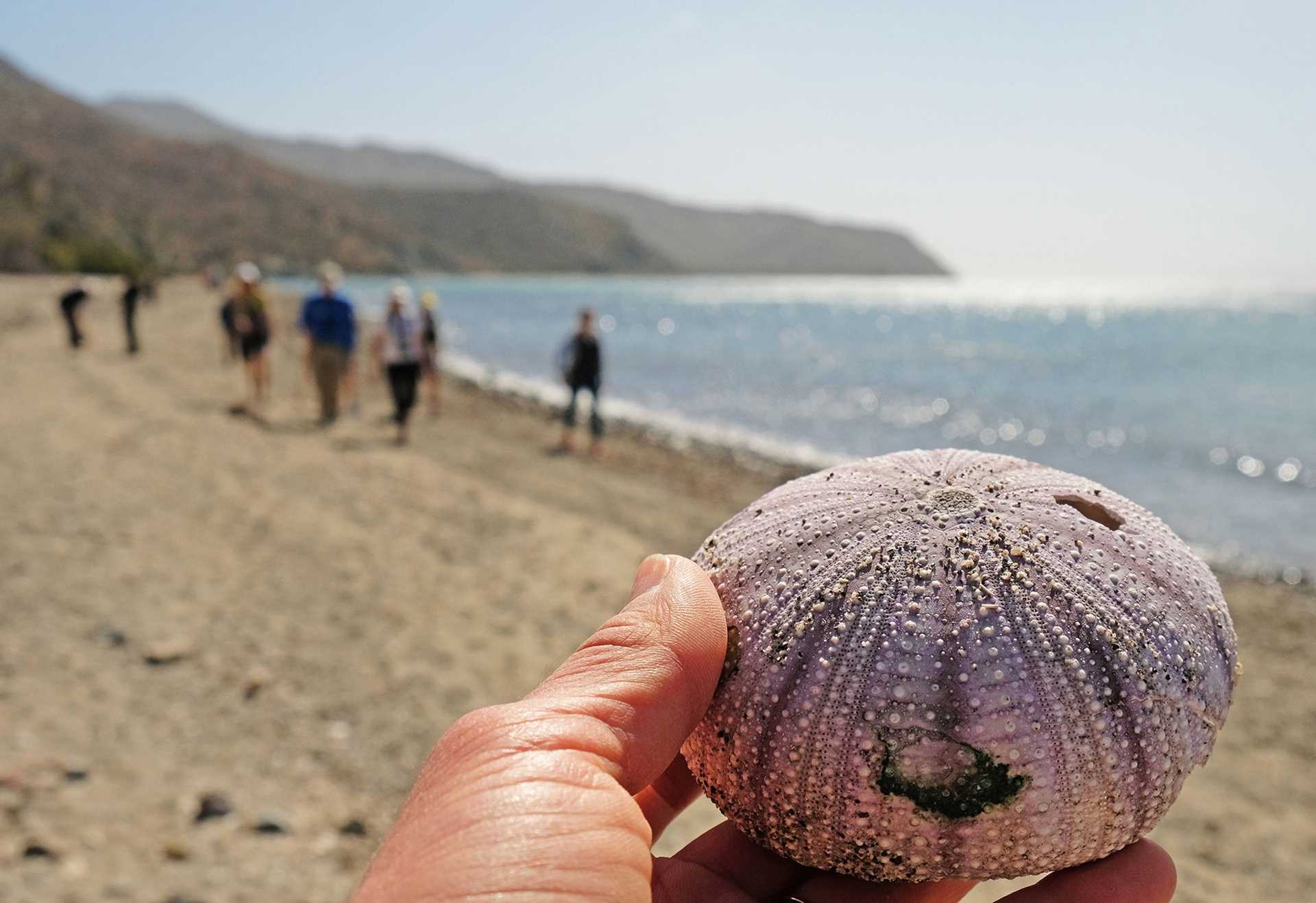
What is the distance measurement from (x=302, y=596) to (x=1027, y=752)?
654cm

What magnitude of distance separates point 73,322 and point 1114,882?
24.3 m

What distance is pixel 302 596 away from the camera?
737 cm

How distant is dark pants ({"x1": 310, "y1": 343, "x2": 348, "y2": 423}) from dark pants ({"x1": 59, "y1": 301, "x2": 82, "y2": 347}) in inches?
393

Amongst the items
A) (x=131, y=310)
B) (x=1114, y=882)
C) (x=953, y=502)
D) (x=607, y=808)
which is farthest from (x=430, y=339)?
(x=1114, y=882)

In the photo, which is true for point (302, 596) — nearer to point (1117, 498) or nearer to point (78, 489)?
point (78, 489)

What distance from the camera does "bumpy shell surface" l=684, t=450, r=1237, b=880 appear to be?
6.44ft

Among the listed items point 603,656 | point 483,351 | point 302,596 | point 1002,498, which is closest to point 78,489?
point 302,596

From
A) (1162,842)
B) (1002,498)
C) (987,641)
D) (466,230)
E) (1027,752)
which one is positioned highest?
(466,230)

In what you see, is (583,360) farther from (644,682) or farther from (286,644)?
(644,682)

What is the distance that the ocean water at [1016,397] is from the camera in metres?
17.9

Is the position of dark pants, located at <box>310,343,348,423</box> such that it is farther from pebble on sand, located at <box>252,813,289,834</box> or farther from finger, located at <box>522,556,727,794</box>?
finger, located at <box>522,556,727,794</box>

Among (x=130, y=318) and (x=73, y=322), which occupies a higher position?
(x=130, y=318)

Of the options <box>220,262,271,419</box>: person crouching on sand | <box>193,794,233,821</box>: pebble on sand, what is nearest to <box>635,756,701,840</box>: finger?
<box>193,794,233,821</box>: pebble on sand

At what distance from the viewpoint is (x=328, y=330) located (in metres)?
13.2
